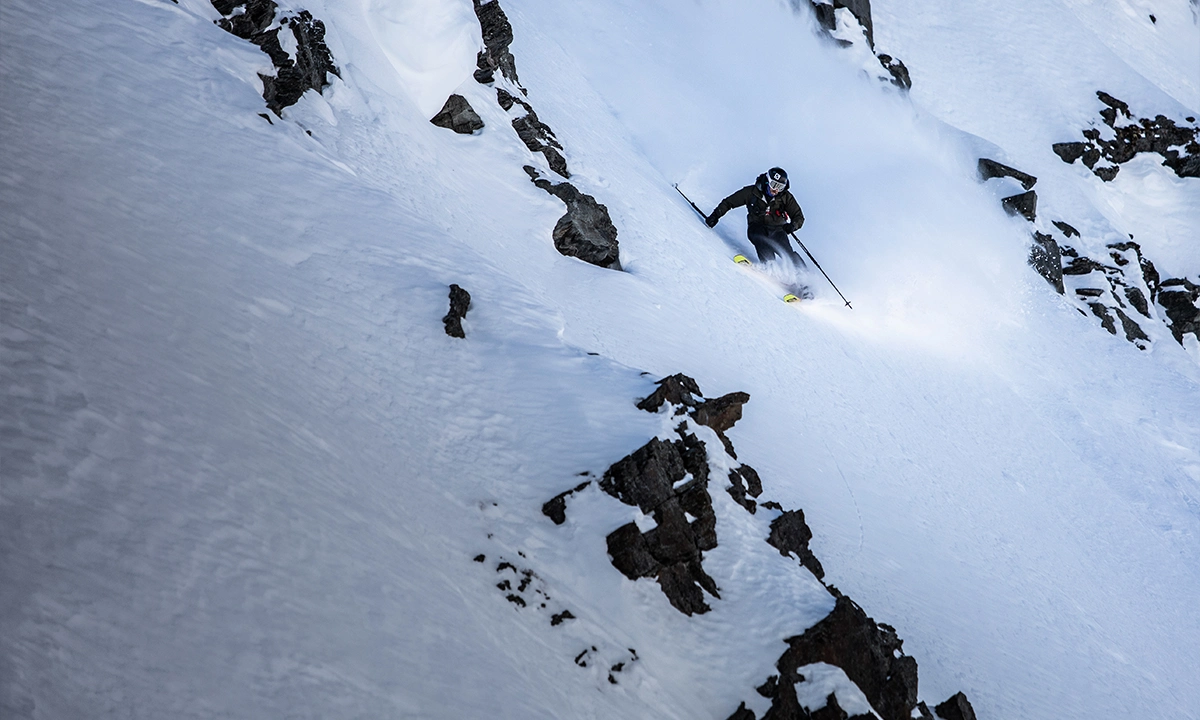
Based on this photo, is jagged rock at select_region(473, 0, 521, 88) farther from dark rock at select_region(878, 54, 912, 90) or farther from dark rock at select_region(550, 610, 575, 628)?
dark rock at select_region(878, 54, 912, 90)

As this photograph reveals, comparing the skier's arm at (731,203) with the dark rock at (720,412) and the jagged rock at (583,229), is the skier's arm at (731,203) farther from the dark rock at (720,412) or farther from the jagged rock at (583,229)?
the dark rock at (720,412)

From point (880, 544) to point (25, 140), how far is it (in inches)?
317

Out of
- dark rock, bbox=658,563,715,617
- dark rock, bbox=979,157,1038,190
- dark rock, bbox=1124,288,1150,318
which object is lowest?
dark rock, bbox=658,563,715,617

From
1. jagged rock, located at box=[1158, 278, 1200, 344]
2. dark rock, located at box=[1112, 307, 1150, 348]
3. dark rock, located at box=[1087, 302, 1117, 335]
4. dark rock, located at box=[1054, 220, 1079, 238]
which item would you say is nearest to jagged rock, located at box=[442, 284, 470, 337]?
dark rock, located at box=[1087, 302, 1117, 335]

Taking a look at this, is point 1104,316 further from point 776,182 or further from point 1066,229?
point 776,182

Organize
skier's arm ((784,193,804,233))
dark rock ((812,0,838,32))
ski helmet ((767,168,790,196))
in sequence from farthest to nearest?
dark rock ((812,0,838,32)), skier's arm ((784,193,804,233)), ski helmet ((767,168,790,196))

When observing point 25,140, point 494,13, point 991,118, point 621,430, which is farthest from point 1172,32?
point 25,140

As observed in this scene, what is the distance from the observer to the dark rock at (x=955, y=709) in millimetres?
5594

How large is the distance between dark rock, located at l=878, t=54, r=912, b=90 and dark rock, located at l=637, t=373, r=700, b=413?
17.2 m

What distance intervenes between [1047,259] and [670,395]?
52.1ft

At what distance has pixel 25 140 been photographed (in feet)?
16.5

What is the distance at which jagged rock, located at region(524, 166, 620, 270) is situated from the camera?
9914 mm

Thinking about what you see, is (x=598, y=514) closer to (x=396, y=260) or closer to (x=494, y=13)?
(x=396, y=260)

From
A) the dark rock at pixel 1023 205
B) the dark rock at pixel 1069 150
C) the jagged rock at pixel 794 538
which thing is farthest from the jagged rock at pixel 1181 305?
the jagged rock at pixel 794 538
